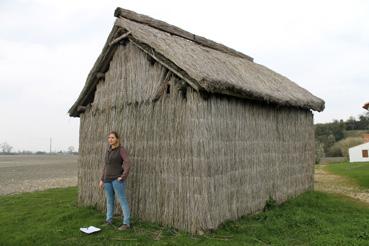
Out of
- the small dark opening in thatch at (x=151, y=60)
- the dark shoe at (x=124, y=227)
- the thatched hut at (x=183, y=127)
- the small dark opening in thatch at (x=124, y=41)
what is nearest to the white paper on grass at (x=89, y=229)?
the dark shoe at (x=124, y=227)

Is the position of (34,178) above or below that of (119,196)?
below

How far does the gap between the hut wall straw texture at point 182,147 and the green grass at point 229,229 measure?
346mm

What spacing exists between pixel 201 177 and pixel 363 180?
40.5 feet

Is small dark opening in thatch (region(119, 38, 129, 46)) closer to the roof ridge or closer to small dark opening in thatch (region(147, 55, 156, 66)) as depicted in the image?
the roof ridge

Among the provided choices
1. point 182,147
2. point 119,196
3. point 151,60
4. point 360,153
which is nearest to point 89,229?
point 119,196

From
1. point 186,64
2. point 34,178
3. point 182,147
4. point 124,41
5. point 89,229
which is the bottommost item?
point 89,229

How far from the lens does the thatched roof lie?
7.24m

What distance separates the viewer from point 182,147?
724cm

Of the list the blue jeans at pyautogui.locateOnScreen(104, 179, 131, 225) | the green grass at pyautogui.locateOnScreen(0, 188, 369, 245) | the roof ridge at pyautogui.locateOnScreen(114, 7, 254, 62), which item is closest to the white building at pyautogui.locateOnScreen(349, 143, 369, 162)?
the green grass at pyautogui.locateOnScreen(0, 188, 369, 245)

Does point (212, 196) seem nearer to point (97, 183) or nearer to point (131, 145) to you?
point (131, 145)

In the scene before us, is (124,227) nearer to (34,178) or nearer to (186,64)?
(186,64)

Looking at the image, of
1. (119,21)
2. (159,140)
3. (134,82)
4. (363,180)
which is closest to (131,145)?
(159,140)

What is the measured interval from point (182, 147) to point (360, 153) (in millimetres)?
40183

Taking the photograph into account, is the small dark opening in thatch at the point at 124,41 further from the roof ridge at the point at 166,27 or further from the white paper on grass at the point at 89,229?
the white paper on grass at the point at 89,229
